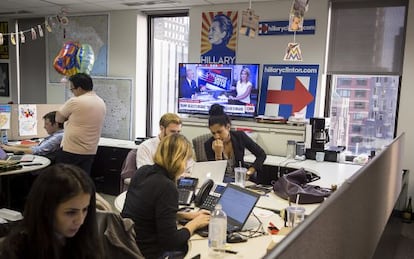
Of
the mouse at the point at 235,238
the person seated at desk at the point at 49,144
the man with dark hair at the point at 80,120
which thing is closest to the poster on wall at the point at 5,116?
the person seated at desk at the point at 49,144

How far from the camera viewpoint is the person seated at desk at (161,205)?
6.44 feet

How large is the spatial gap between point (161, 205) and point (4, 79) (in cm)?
621

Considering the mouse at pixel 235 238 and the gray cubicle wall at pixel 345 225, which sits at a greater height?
the gray cubicle wall at pixel 345 225

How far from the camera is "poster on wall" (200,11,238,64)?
5.20 metres

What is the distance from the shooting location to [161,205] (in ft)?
6.47

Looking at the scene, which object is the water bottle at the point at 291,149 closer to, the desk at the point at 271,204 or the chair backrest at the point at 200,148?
the desk at the point at 271,204

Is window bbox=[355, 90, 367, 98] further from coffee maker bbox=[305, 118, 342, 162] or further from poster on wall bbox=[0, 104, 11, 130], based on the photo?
poster on wall bbox=[0, 104, 11, 130]

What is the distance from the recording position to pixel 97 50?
611 centimetres

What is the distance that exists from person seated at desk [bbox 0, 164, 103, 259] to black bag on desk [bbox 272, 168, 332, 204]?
5.16 feet

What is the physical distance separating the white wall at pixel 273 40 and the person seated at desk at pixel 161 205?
10.2ft

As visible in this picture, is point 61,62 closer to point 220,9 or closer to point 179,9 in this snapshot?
point 179,9

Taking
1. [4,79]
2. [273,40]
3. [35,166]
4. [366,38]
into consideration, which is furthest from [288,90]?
[4,79]

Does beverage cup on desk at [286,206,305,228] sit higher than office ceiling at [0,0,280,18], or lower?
lower

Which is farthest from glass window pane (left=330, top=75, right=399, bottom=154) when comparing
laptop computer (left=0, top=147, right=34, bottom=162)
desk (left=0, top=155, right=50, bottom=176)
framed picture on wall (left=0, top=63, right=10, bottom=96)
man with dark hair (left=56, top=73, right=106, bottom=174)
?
framed picture on wall (left=0, top=63, right=10, bottom=96)
